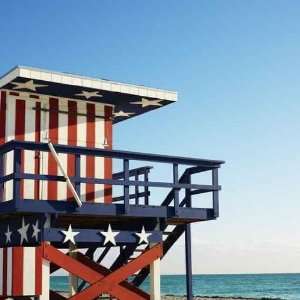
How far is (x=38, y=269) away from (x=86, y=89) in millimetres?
3985

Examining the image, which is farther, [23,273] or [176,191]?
[176,191]

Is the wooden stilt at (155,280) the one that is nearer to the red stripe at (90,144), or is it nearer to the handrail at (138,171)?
the red stripe at (90,144)

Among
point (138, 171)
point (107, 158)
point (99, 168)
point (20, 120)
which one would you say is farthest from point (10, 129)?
point (138, 171)

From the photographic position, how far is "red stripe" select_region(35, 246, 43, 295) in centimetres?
1200

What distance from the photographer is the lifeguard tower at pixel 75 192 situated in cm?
1219

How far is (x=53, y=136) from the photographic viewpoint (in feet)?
47.0

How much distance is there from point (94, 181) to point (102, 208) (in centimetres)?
65

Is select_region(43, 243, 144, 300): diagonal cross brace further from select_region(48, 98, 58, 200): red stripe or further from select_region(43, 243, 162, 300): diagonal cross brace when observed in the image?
select_region(48, 98, 58, 200): red stripe

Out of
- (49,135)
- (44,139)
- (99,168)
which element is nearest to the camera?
(44,139)

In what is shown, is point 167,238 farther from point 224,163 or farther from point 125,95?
point 125,95

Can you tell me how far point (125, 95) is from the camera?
48.0ft

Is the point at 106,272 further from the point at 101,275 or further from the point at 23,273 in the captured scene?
the point at 23,273

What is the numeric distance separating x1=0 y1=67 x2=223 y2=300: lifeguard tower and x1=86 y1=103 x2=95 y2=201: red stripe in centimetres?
2

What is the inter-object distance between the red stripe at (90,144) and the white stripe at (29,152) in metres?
1.22
